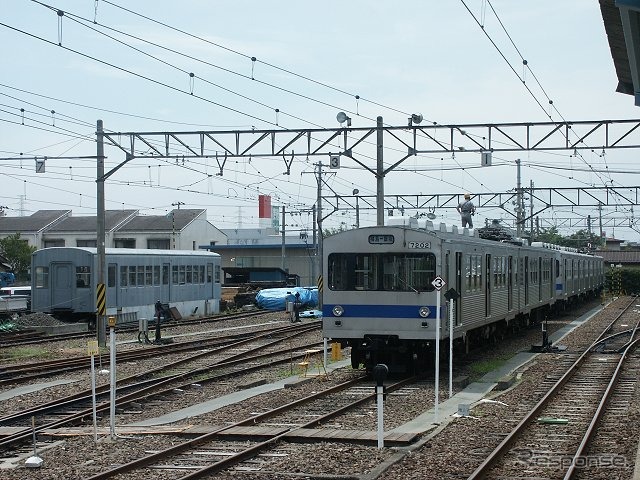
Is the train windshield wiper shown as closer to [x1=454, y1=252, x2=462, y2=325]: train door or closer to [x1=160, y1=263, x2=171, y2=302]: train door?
[x1=454, y1=252, x2=462, y2=325]: train door

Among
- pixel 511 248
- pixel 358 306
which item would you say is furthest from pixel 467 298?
pixel 511 248

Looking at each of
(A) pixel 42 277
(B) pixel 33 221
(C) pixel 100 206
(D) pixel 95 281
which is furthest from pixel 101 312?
(B) pixel 33 221

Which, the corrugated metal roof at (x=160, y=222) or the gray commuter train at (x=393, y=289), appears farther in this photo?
the corrugated metal roof at (x=160, y=222)

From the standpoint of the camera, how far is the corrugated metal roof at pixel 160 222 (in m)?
71.7

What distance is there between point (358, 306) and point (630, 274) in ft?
187

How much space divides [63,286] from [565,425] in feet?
76.0

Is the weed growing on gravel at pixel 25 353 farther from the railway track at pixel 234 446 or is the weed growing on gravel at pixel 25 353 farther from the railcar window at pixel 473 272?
the railway track at pixel 234 446

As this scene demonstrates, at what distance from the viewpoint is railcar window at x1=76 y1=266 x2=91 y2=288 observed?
3234 cm

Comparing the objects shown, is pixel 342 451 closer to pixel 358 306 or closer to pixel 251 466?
pixel 251 466

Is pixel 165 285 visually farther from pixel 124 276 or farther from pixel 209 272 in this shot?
pixel 209 272

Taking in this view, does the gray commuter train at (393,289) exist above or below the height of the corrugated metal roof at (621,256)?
below

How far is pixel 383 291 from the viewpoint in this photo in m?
17.1

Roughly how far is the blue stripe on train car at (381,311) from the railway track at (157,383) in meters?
2.56

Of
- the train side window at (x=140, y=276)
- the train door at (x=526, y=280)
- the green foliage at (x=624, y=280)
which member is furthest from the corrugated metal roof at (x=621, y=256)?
the train door at (x=526, y=280)
